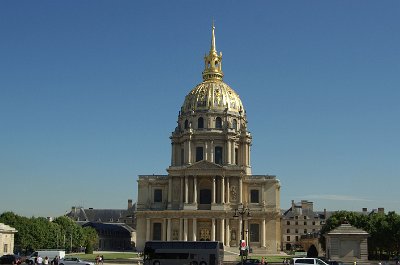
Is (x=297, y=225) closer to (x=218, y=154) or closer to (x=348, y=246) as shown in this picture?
(x=218, y=154)

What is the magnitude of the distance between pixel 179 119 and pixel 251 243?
29.4 meters

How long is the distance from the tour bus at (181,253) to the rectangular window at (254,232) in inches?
1955

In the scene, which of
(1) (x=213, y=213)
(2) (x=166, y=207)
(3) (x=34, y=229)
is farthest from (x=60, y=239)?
(1) (x=213, y=213)

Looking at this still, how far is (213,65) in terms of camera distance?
4936 inches

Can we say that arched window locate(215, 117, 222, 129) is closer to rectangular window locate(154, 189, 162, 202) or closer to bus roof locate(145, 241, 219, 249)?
rectangular window locate(154, 189, 162, 202)

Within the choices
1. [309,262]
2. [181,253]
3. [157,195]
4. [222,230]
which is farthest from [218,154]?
[309,262]

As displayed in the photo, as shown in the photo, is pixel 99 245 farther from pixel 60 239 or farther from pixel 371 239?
pixel 371 239

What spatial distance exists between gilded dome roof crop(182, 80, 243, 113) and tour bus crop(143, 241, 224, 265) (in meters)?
61.5

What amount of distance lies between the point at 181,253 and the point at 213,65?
238ft

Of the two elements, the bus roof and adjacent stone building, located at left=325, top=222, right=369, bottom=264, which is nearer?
adjacent stone building, located at left=325, top=222, right=369, bottom=264

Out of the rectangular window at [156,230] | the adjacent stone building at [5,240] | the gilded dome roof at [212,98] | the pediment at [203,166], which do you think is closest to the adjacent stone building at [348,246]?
the adjacent stone building at [5,240]

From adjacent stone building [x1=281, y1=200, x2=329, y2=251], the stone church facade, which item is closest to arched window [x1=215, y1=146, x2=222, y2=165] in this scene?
the stone church facade

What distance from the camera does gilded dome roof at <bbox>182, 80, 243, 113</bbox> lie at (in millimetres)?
118250

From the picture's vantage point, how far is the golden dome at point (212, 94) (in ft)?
388
